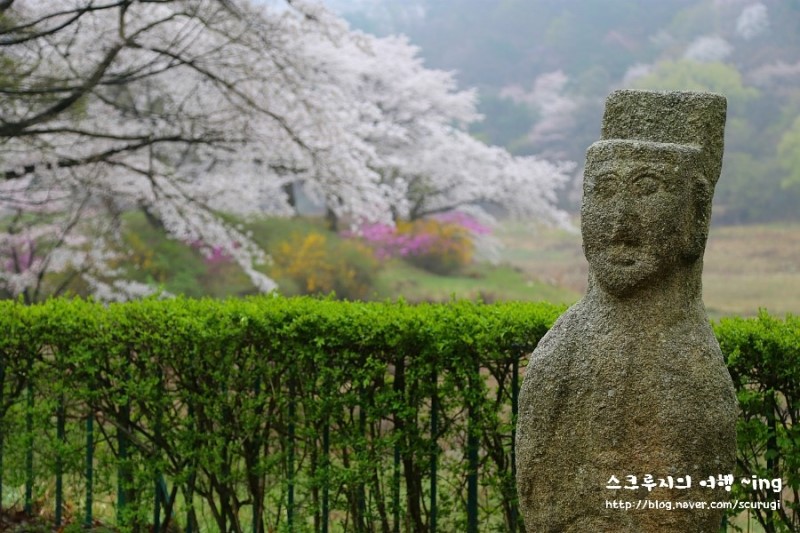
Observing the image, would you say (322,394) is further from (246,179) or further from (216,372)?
(246,179)

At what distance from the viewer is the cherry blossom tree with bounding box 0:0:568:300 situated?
8195 millimetres

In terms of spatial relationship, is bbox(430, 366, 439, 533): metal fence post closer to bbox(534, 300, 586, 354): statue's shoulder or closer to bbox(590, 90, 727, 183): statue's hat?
bbox(534, 300, 586, 354): statue's shoulder

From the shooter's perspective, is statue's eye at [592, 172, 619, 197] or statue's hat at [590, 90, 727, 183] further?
statue's hat at [590, 90, 727, 183]

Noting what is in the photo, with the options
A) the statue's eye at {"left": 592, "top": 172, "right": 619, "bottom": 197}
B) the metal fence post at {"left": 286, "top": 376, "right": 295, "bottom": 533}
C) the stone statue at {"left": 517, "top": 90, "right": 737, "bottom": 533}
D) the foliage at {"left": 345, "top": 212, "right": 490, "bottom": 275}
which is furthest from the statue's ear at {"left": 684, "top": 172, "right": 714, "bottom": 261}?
the foliage at {"left": 345, "top": 212, "right": 490, "bottom": 275}

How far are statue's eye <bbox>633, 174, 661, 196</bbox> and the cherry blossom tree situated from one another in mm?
5384

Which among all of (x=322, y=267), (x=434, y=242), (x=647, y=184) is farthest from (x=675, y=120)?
(x=434, y=242)

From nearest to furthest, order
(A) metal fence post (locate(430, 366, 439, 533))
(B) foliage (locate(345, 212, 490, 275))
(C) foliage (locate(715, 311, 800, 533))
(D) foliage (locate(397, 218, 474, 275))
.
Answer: (C) foliage (locate(715, 311, 800, 533)), (A) metal fence post (locate(430, 366, 439, 533)), (B) foliage (locate(345, 212, 490, 275)), (D) foliage (locate(397, 218, 474, 275))

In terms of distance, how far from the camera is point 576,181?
61.2 ft

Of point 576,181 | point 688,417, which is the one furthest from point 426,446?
point 576,181

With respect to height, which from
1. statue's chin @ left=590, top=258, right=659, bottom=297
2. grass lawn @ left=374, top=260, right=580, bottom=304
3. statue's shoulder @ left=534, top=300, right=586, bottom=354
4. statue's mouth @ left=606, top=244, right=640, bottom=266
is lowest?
statue's shoulder @ left=534, top=300, right=586, bottom=354

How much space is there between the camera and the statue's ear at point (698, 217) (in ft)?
8.50

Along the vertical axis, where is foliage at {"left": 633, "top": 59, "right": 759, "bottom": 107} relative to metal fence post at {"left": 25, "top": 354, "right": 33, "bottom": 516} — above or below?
above

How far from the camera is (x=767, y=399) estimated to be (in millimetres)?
3301

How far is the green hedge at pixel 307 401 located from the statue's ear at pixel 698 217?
0.85 metres
